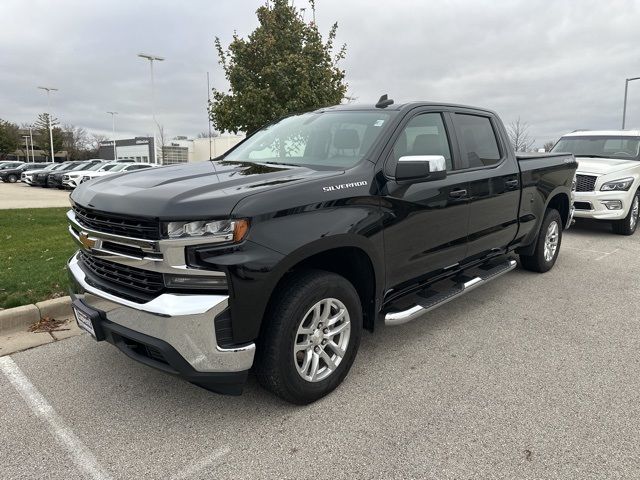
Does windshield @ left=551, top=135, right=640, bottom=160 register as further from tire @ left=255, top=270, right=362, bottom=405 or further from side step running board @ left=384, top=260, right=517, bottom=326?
tire @ left=255, top=270, right=362, bottom=405

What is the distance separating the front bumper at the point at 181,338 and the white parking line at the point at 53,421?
1.80 feet

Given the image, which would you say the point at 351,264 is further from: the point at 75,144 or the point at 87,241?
the point at 75,144

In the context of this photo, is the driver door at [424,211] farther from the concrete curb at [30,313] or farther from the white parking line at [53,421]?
the concrete curb at [30,313]

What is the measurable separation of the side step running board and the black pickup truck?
17mm

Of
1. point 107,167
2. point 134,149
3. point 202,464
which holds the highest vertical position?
point 134,149

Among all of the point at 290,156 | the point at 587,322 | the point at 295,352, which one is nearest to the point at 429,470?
the point at 295,352

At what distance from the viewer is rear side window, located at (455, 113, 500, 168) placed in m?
4.24

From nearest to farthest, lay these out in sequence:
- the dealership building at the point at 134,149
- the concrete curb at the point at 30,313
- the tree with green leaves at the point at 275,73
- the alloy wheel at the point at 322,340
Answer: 1. the alloy wheel at the point at 322,340
2. the concrete curb at the point at 30,313
3. the tree with green leaves at the point at 275,73
4. the dealership building at the point at 134,149

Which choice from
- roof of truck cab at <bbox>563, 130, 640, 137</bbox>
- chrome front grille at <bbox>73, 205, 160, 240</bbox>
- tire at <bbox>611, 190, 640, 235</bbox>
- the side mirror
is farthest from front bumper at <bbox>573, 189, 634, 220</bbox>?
chrome front grille at <bbox>73, 205, 160, 240</bbox>

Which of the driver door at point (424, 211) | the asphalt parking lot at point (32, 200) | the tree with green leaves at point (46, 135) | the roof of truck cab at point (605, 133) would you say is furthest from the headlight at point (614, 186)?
the tree with green leaves at point (46, 135)

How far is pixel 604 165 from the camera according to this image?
8.73m

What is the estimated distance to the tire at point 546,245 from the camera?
5684 mm

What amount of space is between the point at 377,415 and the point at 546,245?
13.1 feet

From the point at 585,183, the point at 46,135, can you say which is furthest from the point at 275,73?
the point at 46,135
